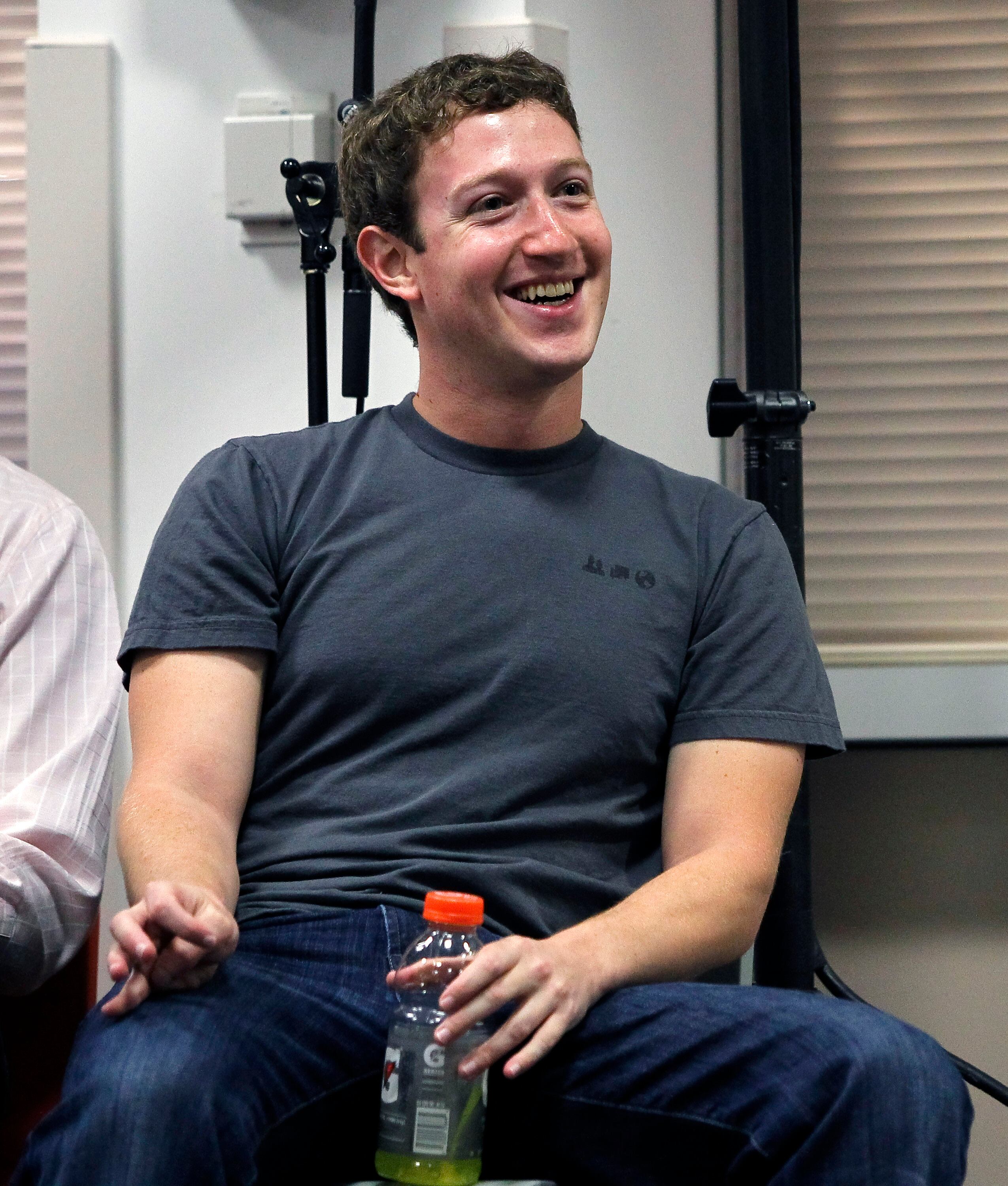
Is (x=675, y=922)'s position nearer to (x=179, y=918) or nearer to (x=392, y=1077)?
(x=392, y=1077)

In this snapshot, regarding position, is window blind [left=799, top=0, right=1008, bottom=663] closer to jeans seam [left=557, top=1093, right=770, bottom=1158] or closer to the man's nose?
the man's nose

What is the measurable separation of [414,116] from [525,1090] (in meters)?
1.01

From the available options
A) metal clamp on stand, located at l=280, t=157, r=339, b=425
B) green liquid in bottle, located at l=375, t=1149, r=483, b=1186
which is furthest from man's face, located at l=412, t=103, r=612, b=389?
green liquid in bottle, located at l=375, t=1149, r=483, b=1186

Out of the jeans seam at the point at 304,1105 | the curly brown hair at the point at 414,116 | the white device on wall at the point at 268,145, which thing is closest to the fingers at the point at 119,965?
the jeans seam at the point at 304,1105

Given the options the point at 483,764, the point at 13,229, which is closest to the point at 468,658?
the point at 483,764

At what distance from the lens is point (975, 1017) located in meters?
1.93

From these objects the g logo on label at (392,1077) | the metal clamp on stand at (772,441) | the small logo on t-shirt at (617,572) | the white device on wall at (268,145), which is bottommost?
the g logo on label at (392,1077)

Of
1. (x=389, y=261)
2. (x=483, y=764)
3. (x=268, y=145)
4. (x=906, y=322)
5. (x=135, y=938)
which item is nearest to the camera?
(x=135, y=938)

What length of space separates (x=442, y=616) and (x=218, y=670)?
0.22m

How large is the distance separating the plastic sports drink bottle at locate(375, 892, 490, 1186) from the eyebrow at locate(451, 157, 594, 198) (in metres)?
0.76

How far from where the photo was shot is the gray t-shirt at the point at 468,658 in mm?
1254

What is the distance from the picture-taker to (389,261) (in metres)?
1.53

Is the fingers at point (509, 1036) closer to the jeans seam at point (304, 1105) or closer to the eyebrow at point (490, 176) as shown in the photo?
the jeans seam at point (304, 1105)

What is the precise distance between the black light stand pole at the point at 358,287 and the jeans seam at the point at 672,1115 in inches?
33.3
